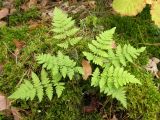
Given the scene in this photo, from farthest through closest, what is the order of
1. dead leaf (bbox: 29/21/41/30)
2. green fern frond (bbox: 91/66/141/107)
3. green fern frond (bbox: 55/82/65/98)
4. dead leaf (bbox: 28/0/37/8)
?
dead leaf (bbox: 28/0/37/8), dead leaf (bbox: 29/21/41/30), green fern frond (bbox: 55/82/65/98), green fern frond (bbox: 91/66/141/107)

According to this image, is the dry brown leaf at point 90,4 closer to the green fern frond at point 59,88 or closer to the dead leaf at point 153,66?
the dead leaf at point 153,66

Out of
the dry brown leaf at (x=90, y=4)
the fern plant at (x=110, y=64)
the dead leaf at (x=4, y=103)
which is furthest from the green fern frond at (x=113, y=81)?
the dry brown leaf at (x=90, y=4)

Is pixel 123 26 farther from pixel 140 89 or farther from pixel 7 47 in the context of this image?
pixel 7 47

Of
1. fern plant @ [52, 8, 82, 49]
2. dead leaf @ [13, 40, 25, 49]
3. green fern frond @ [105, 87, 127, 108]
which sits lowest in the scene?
green fern frond @ [105, 87, 127, 108]

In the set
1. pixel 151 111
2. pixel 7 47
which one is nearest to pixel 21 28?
pixel 7 47

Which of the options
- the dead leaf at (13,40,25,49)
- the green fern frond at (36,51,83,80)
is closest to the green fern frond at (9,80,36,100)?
the green fern frond at (36,51,83,80)

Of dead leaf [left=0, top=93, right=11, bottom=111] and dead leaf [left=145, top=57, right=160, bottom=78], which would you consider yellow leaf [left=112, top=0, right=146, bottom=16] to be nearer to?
dead leaf [left=145, top=57, right=160, bottom=78]

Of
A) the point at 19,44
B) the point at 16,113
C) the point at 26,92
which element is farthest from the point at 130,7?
the point at 16,113

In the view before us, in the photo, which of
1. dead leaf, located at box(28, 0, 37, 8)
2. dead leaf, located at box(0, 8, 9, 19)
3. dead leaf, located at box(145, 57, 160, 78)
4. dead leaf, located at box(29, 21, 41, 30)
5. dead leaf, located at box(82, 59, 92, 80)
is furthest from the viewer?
dead leaf, located at box(28, 0, 37, 8)
